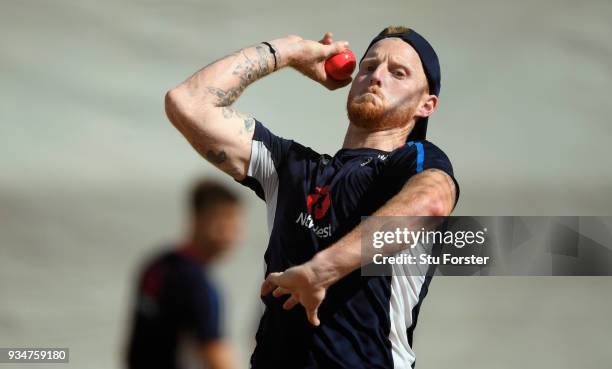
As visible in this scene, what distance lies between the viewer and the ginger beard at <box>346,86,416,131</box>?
3.59 m

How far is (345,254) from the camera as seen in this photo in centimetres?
296

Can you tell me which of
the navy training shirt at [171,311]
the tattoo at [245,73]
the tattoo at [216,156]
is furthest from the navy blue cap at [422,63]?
the navy training shirt at [171,311]

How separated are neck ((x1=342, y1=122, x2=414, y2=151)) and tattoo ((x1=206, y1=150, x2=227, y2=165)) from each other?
0.41 metres

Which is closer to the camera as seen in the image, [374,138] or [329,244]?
[329,244]

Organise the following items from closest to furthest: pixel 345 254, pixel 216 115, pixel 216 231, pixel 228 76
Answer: pixel 216 231
pixel 345 254
pixel 216 115
pixel 228 76

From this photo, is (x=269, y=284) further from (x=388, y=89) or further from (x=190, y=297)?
(x=190, y=297)

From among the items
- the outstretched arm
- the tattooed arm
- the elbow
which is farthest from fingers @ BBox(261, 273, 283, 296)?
the tattooed arm

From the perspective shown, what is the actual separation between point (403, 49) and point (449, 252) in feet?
2.30

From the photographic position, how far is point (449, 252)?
3.68 meters

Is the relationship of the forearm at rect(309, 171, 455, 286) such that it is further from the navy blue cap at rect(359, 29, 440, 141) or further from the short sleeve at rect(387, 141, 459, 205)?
the navy blue cap at rect(359, 29, 440, 141)

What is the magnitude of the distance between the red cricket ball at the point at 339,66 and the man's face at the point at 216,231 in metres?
1.99

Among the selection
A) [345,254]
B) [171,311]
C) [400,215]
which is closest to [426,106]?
[400,215]

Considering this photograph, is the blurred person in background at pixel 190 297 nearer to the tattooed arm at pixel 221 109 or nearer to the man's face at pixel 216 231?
the man's face at pixel 216 231

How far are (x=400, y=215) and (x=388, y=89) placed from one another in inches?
27.5
